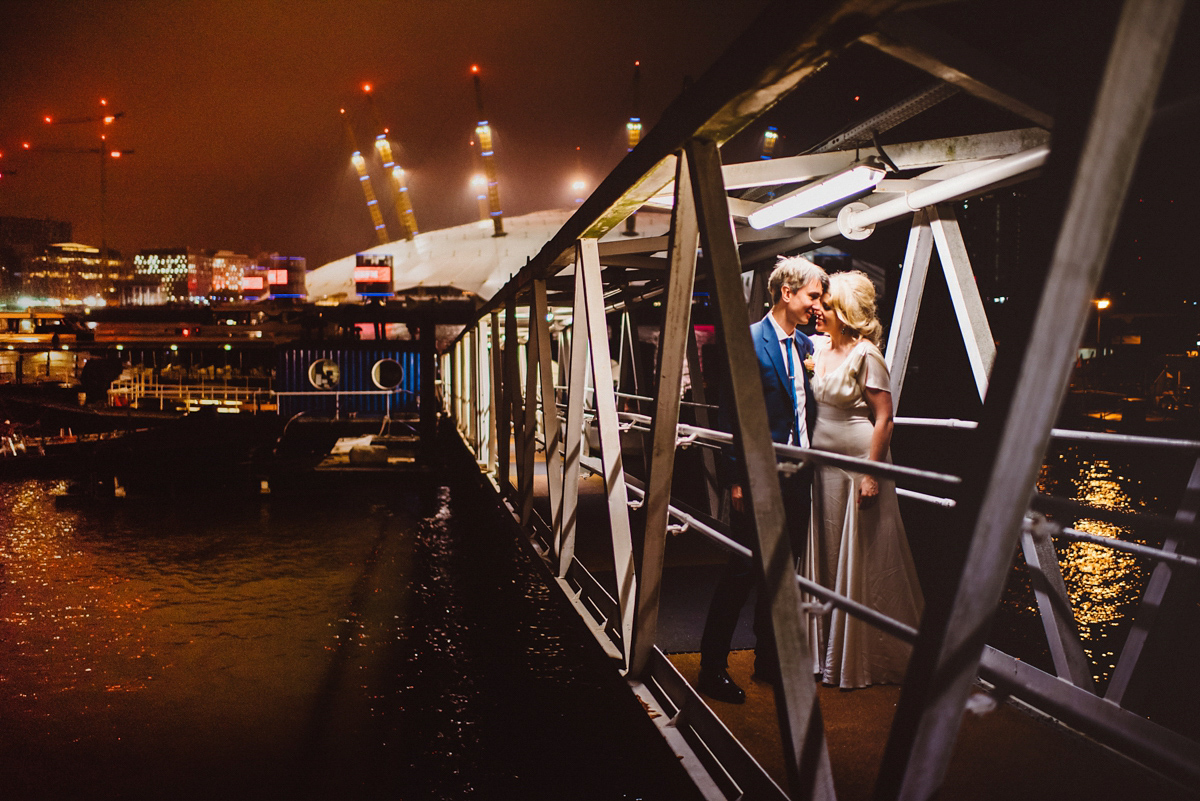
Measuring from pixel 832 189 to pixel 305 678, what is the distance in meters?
3.61

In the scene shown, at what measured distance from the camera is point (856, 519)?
118 inches

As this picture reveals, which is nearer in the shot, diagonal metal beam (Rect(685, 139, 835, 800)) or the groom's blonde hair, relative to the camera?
diagonal metal beam (Rect(685, 139, 835, 800))

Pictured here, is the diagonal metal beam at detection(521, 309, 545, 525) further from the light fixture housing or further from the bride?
the bride

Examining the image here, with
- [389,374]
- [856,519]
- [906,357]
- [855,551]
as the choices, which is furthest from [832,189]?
[389,374]

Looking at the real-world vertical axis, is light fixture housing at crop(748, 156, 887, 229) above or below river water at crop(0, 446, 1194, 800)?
above

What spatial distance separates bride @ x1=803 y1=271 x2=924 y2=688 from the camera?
9.84 ft

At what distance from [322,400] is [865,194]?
58.5 ft

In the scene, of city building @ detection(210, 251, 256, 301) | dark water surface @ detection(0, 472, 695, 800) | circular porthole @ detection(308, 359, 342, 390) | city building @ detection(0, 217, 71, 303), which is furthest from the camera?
city building @ detection(210, 251, 256, 301)

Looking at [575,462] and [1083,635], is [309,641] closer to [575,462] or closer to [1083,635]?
[575,462]

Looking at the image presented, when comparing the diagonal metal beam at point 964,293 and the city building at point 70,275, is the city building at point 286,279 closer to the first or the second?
the diagonal metal beam at point 964,293

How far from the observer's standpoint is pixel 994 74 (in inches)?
63.2

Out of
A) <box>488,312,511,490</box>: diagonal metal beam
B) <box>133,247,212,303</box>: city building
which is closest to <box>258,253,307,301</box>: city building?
<box>488,312,511,490</box>: diagonal metal beam

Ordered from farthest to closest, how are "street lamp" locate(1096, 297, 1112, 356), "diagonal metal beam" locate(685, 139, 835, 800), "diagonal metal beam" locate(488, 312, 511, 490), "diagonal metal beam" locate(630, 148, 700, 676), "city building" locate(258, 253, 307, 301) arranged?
1. "city building" locate(258, 253, 307, 301)
2. "street lamp" locate(1096, 297, 1112, 356)
3. "diagonal metal beam" locate(488, 312, 511, 490)
4. "diagonal metal beam" locate(630, 148, 700, 676)
5. "diagonal metal beam" locate(685, 139, 835, 800)

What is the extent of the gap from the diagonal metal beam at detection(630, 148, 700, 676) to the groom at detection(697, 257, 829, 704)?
1.36 feet
